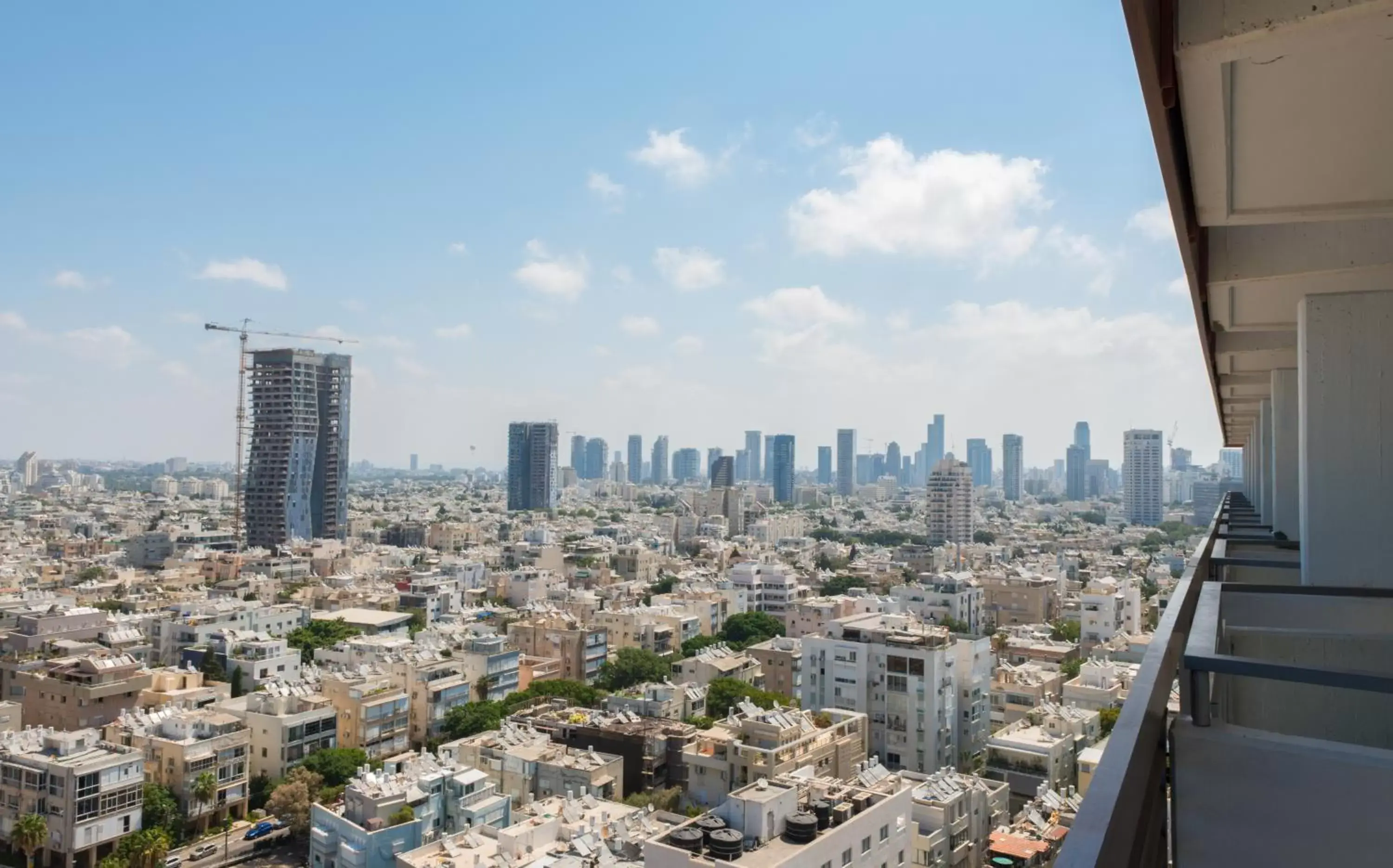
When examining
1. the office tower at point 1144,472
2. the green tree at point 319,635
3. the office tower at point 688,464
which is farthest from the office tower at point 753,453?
the green tree at point 319,635

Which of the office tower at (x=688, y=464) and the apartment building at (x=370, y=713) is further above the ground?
the office tower at (x=688, y=464)

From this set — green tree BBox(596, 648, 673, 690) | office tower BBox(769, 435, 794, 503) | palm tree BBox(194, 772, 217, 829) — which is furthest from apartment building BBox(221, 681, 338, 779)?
office tower BBox(769, 435, 794, 503)

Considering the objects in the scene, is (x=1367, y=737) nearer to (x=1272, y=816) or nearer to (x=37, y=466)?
(x=1272, y=816)

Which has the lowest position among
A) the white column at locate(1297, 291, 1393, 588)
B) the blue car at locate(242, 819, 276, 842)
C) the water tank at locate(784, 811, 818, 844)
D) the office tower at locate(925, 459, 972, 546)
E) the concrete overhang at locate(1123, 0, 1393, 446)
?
the blue car at locate(242, 819, 276, 842)

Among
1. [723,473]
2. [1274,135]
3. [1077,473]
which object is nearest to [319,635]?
[1274,135]

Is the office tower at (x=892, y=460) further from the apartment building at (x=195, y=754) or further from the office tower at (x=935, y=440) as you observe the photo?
the apartment building at (x=195, y=754)

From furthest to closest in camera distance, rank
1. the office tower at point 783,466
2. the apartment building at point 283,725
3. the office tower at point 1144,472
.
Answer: the office tower at point 783,466 < the office tower at point 1144,472 < the apartment building at point 283,725

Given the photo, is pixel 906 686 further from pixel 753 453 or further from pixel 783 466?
pixel 753 453

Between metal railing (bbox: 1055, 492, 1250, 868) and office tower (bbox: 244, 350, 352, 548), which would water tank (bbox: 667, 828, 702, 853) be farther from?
office tower (bbox: 244, 350, 352, 548)
